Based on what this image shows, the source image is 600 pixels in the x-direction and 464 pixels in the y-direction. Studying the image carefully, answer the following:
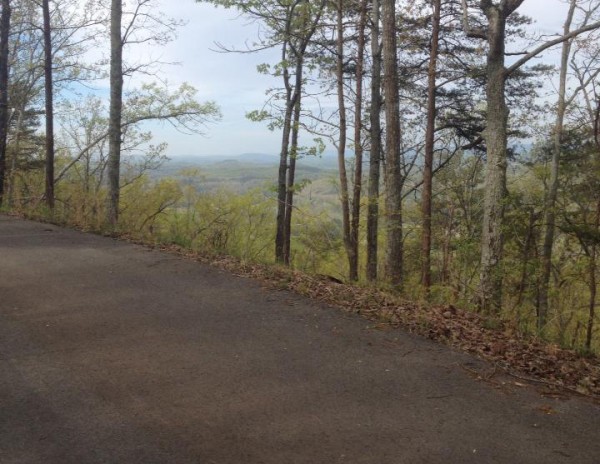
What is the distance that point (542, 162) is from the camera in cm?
1962

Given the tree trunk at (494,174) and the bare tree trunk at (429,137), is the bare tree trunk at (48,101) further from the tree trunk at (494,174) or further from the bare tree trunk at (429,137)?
the tree trunk at (494,174)

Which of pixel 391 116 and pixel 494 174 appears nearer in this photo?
pixel 494 174

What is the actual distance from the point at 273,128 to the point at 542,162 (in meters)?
11.4

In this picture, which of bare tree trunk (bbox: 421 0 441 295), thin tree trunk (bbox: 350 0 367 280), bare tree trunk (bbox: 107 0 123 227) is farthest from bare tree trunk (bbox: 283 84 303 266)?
bare tree trunk (bbox: 107 0 123 227)

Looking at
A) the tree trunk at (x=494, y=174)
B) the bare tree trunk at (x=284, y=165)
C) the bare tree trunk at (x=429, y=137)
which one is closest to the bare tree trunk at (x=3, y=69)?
the bare tree trunk at (x=284, y=165)

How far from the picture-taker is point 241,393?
11.9 feet

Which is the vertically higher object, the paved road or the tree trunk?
the tree trunk

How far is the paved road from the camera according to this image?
2971mm

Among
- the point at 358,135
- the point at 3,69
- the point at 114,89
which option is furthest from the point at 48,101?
the point at 358,135

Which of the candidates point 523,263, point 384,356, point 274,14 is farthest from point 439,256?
point 384,356

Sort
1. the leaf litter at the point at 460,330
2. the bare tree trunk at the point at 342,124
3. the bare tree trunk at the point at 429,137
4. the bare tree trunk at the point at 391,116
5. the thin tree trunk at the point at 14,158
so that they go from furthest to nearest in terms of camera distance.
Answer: the thin tree trunk at the point at 14,158 → the bare tree trunk at the point at 342,124 → the bare tree trunk at the point at 429,137 → the bare tree trunk at the point at 391,116 → the leaf litter at the point at 460,330

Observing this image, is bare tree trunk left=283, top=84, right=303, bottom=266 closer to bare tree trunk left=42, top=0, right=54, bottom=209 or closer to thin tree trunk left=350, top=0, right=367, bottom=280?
thin tree trunk left=350, top=0, right=367, bottom=280

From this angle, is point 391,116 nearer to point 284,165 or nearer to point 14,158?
point 284,165

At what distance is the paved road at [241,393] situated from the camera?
2971 mm
